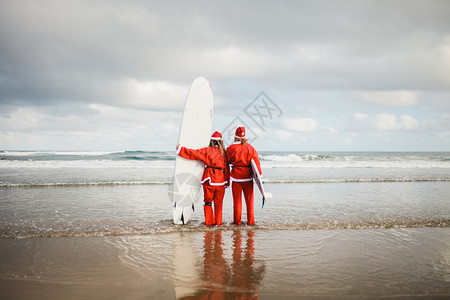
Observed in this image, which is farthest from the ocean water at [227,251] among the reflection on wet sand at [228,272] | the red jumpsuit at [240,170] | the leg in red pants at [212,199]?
the red jumpsuit at [240,170]

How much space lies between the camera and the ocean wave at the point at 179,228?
4.93 metres

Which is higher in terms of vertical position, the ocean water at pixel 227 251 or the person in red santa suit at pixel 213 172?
the person in red santa suit at pixel 213 172

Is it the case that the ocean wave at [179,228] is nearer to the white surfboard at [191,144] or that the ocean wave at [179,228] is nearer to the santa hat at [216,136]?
the white surfboard at [191,144]

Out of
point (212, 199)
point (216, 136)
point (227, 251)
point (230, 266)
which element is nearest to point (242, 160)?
point (216, 136)

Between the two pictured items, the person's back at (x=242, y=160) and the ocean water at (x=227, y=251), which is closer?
the ocean water at (x=227, y=251)

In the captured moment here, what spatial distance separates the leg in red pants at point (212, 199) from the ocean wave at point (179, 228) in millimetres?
178

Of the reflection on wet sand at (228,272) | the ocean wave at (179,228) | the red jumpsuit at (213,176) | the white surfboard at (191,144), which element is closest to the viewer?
the reflection on wet sand at (228,272)

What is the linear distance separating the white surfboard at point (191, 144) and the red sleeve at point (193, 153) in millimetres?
332

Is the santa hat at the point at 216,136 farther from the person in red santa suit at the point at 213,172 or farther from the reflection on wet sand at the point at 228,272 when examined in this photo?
the reflection on wet sand at the point at 228,272

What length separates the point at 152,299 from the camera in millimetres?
2686

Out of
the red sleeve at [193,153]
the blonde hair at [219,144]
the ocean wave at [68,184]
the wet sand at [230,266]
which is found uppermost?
the blonde hair at [219,144]

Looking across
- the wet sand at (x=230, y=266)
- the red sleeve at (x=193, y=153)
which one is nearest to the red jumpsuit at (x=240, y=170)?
the red sleeve at (x=193, y=153)

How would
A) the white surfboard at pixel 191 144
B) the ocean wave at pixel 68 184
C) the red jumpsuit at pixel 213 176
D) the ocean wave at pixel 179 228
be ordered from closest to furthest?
the ocean wave at pixel 179 228 → the red jumpsuit at pixel 213 176 → the white surfboard at pixel 191 144 → the ocean wave at pixel 68 184

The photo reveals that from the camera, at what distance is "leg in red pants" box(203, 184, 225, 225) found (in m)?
5.41
